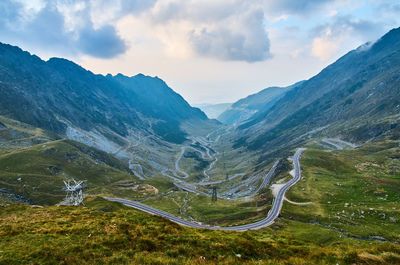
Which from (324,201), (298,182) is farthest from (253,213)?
(298,182)

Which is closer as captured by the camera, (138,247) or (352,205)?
(138,247)

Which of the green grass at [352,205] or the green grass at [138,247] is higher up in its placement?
the green grass at [138,247]

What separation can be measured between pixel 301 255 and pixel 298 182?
168562mm

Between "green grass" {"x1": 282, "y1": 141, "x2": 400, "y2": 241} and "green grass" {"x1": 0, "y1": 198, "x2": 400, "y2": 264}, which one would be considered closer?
"green grass" {"x1": 0, "y1": 198, "x2": 400, "y2": 264}

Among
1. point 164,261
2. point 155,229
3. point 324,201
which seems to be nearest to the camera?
point 164,261

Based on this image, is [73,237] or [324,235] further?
[324,235]

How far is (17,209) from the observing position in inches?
2303

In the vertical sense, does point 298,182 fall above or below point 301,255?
below

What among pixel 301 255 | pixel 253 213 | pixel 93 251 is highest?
pixel 93 251

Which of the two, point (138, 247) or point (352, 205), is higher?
point (138, 247)

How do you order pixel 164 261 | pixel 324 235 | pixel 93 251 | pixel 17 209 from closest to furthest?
1. pixel 164 261
2. pixel 93 251
3. pixel 17 209
4. pixel 324 235

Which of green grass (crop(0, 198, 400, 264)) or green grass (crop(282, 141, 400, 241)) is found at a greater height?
green grass (crop(0, 198, 400, 264))

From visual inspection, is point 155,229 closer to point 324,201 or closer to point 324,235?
point 324,235

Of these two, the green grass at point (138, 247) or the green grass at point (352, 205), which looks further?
the green grass at point (352, 205)
